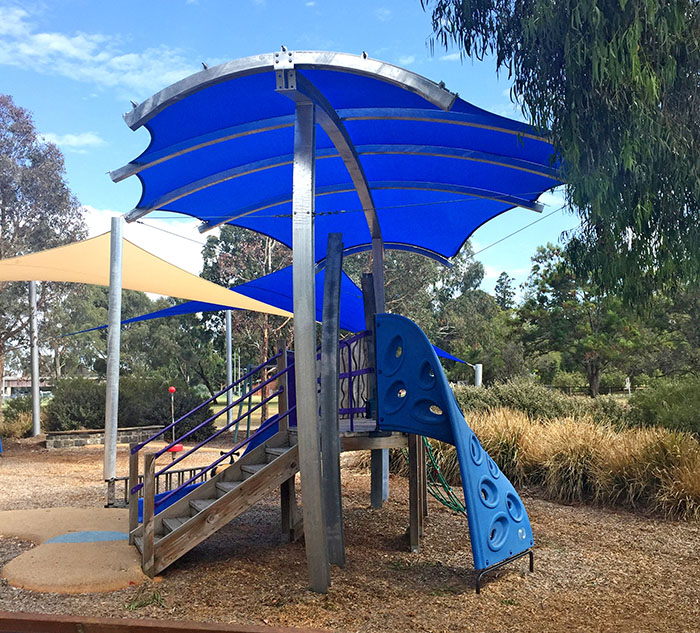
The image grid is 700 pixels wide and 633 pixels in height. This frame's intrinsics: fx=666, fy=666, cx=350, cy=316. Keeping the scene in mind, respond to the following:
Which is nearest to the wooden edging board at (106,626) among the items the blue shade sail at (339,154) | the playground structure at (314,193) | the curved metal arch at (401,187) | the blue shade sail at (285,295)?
the playground structure at (314,193)

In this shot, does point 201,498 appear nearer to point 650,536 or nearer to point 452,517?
point 452,517

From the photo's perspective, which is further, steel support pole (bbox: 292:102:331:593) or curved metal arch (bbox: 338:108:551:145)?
curved metal arch (bbox: 338:108:551:145)

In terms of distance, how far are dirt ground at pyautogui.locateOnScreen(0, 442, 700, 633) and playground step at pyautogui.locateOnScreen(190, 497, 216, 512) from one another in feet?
1.62

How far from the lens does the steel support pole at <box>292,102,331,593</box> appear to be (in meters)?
4.88

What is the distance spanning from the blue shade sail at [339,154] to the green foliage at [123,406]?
804 cm

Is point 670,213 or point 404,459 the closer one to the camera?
point 670,213

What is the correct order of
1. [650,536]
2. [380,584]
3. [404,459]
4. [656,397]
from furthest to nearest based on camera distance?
[656,397]
[404,459]
[650,536]
[380,584]

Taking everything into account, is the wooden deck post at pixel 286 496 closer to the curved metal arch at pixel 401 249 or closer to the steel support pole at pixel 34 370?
the curved metal arch at pixel 401 249

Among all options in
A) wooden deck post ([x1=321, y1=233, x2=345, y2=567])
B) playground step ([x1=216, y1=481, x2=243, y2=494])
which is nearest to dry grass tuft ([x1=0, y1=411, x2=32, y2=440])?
playground step ([x1=216, y1=481, x2=243, y2=494])

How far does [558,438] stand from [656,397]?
107 inches

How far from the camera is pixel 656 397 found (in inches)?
436

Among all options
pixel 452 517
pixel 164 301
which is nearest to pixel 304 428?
pixel 452 517

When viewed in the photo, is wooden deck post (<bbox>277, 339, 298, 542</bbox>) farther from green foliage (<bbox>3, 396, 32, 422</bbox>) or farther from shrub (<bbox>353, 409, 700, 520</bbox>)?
green foliage (<bbox>3, 396, 32, 422</bbox>)

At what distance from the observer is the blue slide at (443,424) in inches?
205
